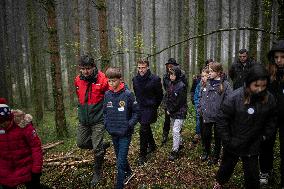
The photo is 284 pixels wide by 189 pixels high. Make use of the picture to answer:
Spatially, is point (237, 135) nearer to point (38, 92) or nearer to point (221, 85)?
point (221, 85)

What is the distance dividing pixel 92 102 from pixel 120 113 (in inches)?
33.7

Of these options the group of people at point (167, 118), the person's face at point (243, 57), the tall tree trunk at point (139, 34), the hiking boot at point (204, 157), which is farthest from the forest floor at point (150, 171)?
the tall tree trunk at point (139, 34)

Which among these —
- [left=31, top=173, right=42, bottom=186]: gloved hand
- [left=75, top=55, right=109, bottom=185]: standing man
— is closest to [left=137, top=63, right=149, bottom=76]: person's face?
[left=75, top=55, right=109, bottom=185]: standing man

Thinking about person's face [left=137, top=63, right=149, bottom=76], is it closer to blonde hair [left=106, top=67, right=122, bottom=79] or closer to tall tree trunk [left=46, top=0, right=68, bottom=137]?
blonde hair [left=106, top=67, right=122, bottom=79]

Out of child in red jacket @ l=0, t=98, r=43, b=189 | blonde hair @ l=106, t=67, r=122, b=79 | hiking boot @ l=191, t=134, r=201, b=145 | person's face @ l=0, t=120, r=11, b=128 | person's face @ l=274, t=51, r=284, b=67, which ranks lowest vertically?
hiking boot @ l=191, t=134, r=201, b=145

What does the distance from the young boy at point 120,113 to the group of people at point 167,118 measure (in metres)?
0.02

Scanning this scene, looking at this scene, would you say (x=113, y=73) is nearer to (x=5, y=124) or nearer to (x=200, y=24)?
(x=5, y=124)

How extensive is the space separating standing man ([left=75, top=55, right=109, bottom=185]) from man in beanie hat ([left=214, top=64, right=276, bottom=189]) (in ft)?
8.78

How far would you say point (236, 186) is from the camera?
6.08 m

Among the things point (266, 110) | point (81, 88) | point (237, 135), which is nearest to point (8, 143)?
point (81, 88)

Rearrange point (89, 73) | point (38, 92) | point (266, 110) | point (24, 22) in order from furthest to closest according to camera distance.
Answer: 1. point (24, 22)
2. point (38, 92)
3. point (89, 73)
4. point (266, 110)

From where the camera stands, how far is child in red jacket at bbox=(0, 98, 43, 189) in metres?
5.01

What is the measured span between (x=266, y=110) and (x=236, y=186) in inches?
78.6

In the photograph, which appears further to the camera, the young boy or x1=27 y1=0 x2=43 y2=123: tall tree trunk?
x1=27 y1=0 x2=43 y2=123: tall tree trunk
